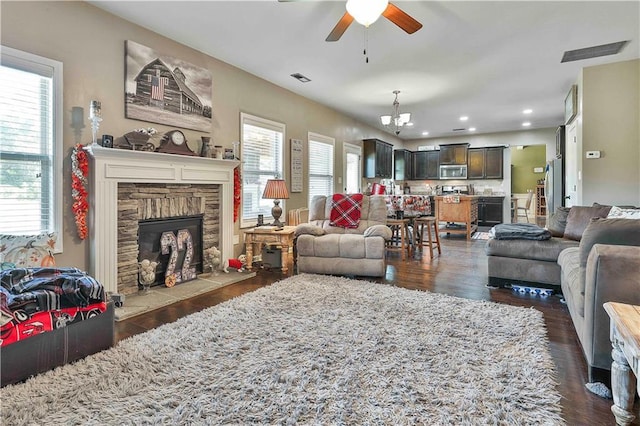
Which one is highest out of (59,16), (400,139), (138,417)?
(400,139)

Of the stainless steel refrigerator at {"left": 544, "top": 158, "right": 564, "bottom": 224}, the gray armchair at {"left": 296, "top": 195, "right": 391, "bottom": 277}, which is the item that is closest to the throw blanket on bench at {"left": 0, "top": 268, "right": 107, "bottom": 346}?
the gray armchair at {"left": 296, "top": 195, "right": 391, "bottom": 277}

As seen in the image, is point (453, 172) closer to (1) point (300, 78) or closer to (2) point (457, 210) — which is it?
(2) point (457, 210)

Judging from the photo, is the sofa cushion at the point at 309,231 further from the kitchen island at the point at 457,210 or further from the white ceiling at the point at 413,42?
the kitchen island at the point at 457,210

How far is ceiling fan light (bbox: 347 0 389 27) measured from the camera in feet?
7.60

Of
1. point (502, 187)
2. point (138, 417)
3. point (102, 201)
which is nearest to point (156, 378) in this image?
point (138, 417)

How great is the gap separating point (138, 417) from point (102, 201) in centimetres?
211

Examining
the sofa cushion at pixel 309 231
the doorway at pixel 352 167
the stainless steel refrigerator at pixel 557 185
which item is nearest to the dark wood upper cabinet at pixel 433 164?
the doorway at pixel 352 167

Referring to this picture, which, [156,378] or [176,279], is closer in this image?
[156,378]

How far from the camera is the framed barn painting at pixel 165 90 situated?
10.8ft

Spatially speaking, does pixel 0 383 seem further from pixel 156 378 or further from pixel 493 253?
pixel 493 253

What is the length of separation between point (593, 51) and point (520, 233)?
2.51 m

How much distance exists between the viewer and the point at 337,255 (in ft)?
13.0

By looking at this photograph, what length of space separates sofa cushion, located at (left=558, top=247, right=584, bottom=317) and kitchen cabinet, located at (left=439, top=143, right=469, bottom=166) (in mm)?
7189

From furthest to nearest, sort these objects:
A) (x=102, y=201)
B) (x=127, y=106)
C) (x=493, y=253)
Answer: (x=493, y=253) < (x=127, y=106) < (x=102, y=201)
